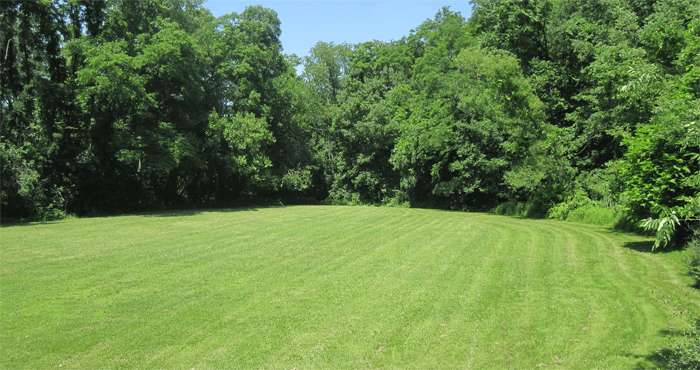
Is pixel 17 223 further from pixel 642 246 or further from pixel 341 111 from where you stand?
pixel 642 246

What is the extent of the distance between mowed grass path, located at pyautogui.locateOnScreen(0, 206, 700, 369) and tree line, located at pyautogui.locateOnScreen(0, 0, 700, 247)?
3485mm

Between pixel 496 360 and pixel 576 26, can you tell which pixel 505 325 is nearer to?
pixel 496 360

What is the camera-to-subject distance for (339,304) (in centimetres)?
700

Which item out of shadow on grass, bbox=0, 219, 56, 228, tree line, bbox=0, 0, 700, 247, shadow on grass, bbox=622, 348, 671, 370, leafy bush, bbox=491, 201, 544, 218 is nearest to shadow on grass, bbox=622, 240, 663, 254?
tree line, bbox=0, 0, 700, 247

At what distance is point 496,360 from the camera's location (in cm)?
496

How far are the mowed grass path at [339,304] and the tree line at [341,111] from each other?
11.4 feet

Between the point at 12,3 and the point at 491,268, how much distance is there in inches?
938

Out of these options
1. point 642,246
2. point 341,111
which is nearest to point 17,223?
point 341,111

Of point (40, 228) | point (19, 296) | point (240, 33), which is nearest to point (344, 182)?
point (240, 33)

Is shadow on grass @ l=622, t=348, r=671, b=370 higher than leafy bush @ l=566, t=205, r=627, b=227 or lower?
lower

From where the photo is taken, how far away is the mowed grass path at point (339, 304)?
515cm

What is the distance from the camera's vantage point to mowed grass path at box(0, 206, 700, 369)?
16.9ft

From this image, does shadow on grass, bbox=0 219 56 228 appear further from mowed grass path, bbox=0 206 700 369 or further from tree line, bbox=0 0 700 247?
mowed grass path, bbox=0 206 700 369

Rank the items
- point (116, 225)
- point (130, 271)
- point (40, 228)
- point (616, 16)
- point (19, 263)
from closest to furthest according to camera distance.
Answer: point (130, 271), point (19, 263), point (40, 228), point (116, 225), point (616, 16)
